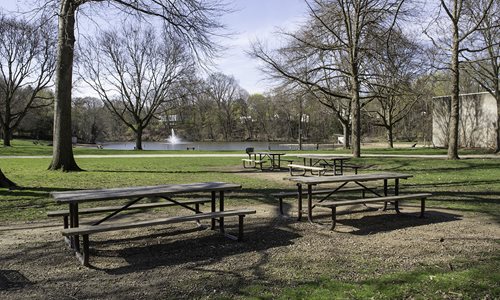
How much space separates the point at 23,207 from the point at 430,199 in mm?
8610

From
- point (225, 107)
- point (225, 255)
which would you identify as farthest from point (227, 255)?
point (225, 107)

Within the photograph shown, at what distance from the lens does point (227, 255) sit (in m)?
5.51

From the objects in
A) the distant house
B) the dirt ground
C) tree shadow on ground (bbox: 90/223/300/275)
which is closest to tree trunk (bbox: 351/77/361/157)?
the distant house

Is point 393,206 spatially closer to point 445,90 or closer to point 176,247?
point 176,247

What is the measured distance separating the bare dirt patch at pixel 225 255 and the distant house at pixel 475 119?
2650 cm

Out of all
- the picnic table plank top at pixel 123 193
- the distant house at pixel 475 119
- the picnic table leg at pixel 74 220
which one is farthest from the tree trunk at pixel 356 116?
the picnic table leg at pixel 74 220

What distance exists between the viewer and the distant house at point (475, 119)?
101ft

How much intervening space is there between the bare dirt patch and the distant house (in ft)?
86.9

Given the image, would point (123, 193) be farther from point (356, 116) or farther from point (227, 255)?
point (356, 116)

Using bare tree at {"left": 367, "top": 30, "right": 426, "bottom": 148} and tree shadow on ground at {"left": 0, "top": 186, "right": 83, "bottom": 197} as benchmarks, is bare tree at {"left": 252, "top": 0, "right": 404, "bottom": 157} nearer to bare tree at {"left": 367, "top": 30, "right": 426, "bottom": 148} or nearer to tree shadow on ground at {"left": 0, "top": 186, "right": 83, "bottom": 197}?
bare tree at {"left": 367, "top": 30, "right": 426, "bottom": 148}

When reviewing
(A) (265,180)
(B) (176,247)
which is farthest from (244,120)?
(B) (176,247)

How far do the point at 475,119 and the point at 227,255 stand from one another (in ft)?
102

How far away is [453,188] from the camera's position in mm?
11703

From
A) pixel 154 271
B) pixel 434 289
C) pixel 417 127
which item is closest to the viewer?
pixel 434 289
